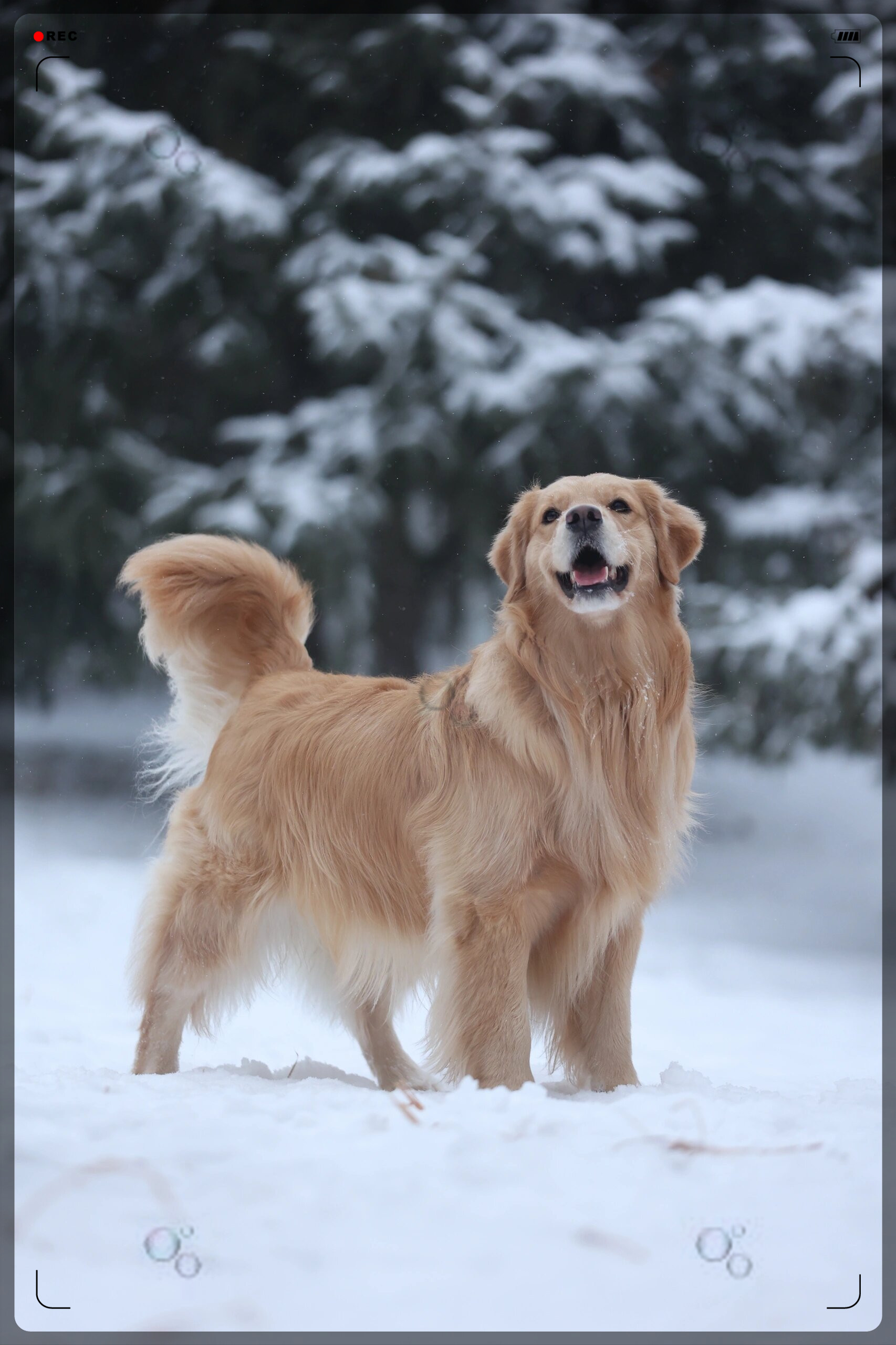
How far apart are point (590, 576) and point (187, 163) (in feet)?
23.1

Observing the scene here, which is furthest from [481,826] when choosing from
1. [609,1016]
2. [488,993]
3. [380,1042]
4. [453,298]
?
[453,298]

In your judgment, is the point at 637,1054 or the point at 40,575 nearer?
the point at 637,1054

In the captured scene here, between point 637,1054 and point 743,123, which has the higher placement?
point 743,123

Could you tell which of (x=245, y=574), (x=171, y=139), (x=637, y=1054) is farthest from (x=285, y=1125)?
(x=171, y=139)

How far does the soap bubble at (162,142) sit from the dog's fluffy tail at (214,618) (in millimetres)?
5588

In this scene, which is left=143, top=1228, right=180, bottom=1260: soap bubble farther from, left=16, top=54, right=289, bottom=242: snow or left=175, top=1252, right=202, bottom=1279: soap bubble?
left=16, top=54, right=289, bottom=242: snow

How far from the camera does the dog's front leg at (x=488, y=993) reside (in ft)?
10.4

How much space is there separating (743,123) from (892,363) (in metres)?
Result: 2.40

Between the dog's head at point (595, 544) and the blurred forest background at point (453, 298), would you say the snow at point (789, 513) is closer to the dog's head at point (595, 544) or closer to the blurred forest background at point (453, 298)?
the blurred forest background at point (453, 298)

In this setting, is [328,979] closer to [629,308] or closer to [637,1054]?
[637,1054]

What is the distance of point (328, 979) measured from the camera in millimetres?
4020

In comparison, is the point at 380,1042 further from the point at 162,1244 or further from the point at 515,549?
the point at 162,1244

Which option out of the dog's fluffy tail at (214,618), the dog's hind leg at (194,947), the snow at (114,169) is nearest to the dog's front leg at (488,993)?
the dog's hind leg at (194,947)

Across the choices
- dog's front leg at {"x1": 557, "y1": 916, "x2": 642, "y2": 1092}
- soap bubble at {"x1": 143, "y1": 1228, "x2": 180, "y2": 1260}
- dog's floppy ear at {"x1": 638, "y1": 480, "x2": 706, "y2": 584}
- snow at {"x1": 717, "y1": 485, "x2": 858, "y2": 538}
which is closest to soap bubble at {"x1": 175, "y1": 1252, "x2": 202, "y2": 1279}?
soap bubble at {"x1": 143, "y1": 1228, "x2": 180, "y2": 1260}
